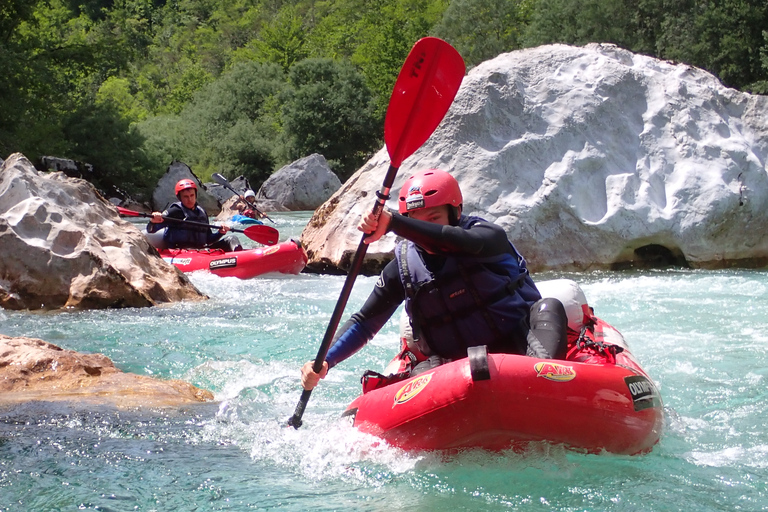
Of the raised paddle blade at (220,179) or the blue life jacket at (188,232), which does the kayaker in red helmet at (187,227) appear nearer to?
the blue life jacket at (188,232)

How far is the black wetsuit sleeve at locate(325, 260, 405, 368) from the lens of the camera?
134 inches

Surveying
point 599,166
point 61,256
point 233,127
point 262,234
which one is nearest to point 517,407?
point 61,256

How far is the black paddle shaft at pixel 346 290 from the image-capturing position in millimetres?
2886

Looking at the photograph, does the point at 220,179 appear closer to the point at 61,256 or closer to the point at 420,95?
the point at 61,256

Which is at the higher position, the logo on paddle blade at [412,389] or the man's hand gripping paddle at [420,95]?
the man's hand gripping paddle at [420,95]

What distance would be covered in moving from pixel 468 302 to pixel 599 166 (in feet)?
19.8

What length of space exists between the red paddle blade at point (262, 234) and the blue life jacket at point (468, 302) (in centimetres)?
756

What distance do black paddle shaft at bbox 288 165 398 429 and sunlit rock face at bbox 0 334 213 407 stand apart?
771 millimetres

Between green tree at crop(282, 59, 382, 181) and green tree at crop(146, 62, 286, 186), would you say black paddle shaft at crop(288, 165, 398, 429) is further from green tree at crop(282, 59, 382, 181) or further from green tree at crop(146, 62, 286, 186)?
green tree at crop(282, 59, 382, 181)

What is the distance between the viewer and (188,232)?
9727mm

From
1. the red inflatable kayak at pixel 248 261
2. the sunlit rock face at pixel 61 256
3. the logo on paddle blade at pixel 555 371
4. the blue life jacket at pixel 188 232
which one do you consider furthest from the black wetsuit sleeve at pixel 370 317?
the blue life jacket at pixel 188 232

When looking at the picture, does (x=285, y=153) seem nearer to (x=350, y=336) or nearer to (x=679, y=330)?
(x=679, y=330)

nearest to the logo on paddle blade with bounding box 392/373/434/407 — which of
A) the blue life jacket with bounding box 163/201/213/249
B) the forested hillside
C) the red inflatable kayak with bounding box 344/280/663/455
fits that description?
the red inflatable kayak with bounding box 344/280/663/455

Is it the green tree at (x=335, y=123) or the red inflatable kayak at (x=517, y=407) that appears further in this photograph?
the green tree at (x=335, y=123)
